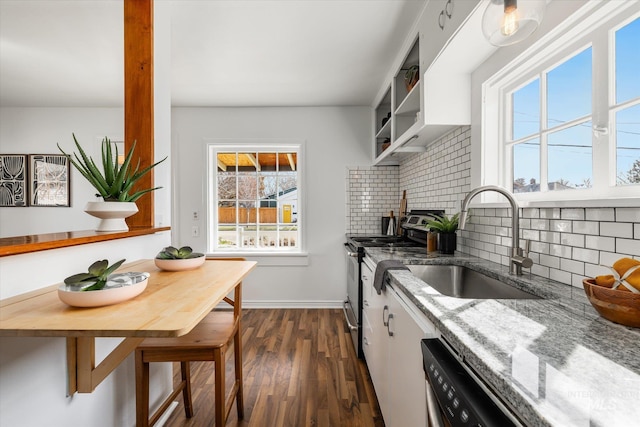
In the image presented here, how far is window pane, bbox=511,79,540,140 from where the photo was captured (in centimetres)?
150

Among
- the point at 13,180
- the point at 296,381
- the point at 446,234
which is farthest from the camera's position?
the point at 13,180

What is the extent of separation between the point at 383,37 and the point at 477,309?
2.06m

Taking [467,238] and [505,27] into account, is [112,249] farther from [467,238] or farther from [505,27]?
[467,238]

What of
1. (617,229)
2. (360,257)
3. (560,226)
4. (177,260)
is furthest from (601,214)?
(177,260)

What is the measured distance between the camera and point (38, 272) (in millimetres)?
1007

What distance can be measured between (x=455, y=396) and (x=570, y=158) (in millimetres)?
1166

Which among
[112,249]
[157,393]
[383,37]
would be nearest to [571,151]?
[383,37]

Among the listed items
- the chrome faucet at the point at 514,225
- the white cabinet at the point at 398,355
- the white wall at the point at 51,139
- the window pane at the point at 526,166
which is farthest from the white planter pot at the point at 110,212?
the white wall at the point at 51,139

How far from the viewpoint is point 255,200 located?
3.78 metres

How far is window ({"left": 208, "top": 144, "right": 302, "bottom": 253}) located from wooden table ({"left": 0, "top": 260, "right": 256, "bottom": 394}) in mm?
2519

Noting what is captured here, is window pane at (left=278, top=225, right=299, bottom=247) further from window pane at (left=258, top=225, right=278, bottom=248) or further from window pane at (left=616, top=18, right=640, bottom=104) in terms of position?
window pane at (left=616, top=18, right=640, bottom=104)

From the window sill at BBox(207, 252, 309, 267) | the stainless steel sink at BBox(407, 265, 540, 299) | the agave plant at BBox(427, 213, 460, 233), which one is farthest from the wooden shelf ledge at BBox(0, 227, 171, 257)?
the window sill at BBox(207, 252, 309, 267)

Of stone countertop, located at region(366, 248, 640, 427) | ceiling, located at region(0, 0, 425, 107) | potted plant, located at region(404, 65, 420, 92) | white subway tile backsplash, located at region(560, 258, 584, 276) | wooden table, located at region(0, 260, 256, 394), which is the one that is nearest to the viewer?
stone countertop, located at region(366, 248, 640, 427)

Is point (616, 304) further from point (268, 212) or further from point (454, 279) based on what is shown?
point (268, 212)
